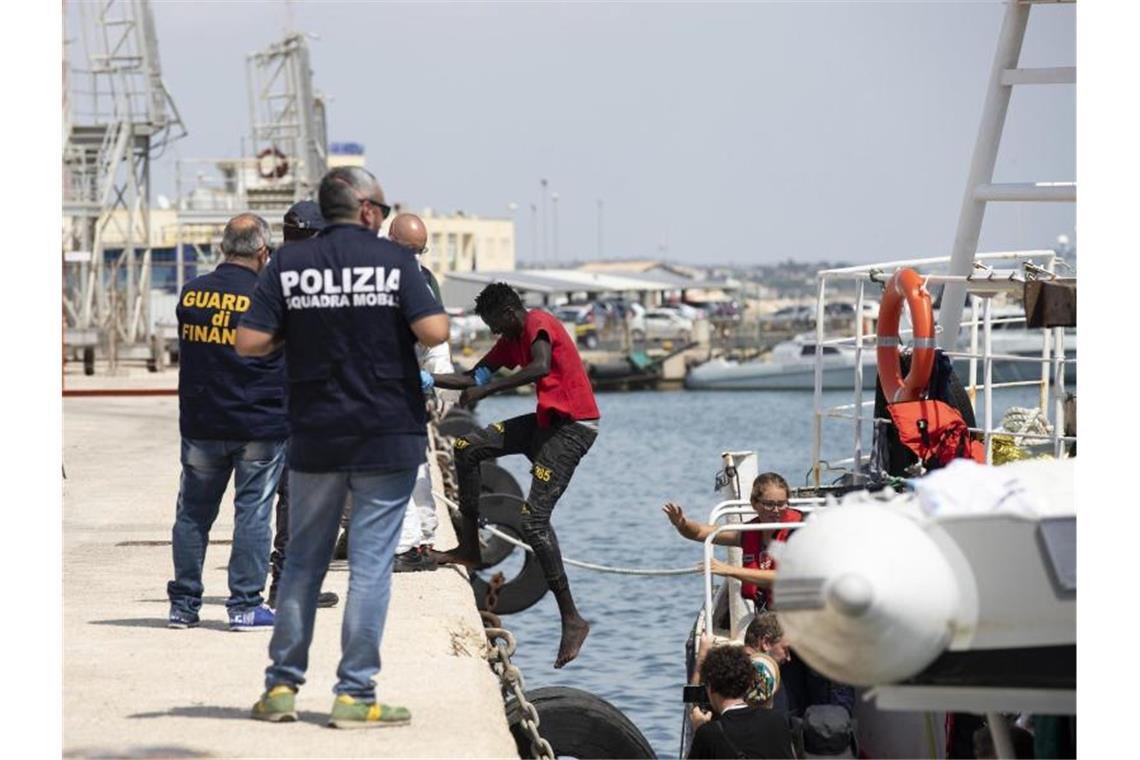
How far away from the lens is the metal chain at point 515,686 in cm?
816

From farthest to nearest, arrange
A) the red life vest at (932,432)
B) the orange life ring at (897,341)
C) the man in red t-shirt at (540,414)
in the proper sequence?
1. the man in red t-shirt at (540,414)
2. the orange life ring at (897,341)
3. the red life vest at (932,432)

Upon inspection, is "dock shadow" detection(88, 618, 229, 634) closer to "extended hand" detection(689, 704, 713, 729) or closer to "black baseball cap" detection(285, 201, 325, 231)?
"black baseball cap" detection(285, 201, 325, 231)

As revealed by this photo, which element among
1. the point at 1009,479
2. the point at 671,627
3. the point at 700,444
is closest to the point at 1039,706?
the point at 1009,479

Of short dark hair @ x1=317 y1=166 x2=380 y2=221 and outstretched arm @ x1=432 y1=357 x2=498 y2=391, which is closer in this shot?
short dark hair @ x1=317 y1=166 x2=380 y2=221

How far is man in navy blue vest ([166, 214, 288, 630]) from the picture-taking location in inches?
369

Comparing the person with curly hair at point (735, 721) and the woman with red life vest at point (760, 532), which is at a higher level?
the woman with red life vest at point (760, 532)

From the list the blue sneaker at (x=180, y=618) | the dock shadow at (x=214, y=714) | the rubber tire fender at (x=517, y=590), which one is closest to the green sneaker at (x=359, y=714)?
the dock shadow at (x=214, y=714)

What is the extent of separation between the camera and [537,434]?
37.1ft

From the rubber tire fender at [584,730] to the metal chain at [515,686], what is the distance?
107mm

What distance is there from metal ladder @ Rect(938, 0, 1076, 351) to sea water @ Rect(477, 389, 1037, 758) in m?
4.00

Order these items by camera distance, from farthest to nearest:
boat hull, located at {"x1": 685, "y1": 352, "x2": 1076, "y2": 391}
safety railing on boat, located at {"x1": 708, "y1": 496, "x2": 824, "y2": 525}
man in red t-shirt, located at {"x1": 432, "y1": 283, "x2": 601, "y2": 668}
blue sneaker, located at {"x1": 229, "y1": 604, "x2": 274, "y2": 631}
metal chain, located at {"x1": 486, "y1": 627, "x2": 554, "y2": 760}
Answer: boat hull, located at {"x1": 685, "y1": 352, "x2": 1076, "y2": 391} < man in red t-shirt, located at {"x1": 432, "y1": 283, "x2": 601, "y2": 668} < safety railing on boat, located at {"x1": 708, "y1": 496, "x2": 824, "y2": 525} < blue sneaker, located at {"x1": 229, "y1": 604, "x2": 274, "y2": 631} < metal chain, located at {"x1": 486, "y1": 627, "x2": 554, "y2": 760}

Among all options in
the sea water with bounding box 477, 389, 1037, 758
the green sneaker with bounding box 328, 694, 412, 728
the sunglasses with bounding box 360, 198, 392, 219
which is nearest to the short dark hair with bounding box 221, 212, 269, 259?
the sunglasses with bounding box 360, 198, 392, 219

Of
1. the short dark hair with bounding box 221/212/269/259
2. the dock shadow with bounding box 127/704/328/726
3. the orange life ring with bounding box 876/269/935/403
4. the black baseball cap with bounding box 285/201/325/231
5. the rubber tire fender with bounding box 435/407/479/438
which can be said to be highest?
the black baseball cap with bounding box 285/201/325/231

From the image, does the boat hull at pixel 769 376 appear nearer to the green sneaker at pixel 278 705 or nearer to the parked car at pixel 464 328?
the parked car at pixel 464 328
